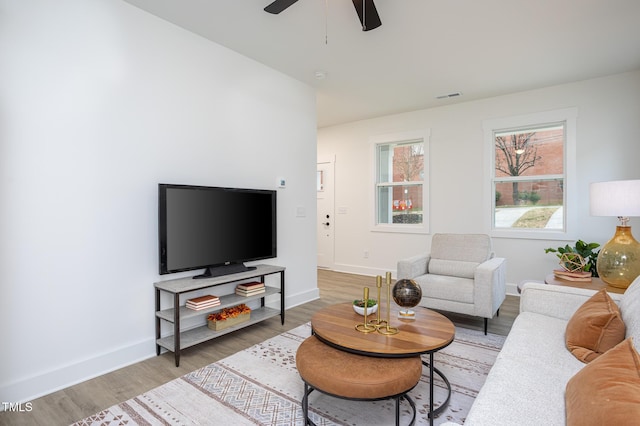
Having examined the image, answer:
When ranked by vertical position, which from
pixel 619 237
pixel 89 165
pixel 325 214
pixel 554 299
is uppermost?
pixel 89 165

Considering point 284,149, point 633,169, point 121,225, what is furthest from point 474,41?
point 121,225

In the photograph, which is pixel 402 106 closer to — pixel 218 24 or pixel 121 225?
pixel 218 24

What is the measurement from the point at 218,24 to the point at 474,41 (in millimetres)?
2262

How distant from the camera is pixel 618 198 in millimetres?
2352

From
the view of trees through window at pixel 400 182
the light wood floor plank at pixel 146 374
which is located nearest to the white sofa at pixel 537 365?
the light wood floor plank at pixel 146 374

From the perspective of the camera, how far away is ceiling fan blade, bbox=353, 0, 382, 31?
2084mm

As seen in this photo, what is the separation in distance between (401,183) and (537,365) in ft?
13.9

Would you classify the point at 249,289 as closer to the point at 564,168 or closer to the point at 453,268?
the point at 453,268

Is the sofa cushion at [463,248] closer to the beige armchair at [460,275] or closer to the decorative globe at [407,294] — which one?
the beige armchair at [460,275]

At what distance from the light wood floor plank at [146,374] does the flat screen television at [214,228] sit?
615 millimetres

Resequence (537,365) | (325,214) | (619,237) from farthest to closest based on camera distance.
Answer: (325,214), (619,237), (537,365)

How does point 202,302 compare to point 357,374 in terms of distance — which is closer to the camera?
point 357,374

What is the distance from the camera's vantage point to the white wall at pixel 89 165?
2061mm

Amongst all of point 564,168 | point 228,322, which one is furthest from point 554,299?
point 564,168
